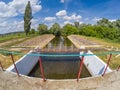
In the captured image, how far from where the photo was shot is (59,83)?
7305 millimetres

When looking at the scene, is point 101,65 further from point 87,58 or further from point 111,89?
point 111,89

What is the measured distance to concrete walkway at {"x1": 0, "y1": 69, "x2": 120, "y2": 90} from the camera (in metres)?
7.27

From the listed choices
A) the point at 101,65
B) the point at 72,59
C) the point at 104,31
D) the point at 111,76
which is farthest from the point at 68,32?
the point at 111,76

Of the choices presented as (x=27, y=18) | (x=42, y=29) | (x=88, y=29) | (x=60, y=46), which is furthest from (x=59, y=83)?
(x=42, y=29)

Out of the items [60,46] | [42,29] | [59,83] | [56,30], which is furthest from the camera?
[42,29]

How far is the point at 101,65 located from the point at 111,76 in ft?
23.1

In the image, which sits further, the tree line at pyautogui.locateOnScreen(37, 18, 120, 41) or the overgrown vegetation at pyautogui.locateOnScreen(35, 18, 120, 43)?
the tree line at pyautogui.locateOnScreen(37, 18, 120, 41)

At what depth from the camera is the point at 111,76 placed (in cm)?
754

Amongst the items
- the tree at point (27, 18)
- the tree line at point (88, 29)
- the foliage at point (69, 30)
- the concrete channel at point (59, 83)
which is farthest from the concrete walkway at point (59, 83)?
the foliage at point (69, 30)

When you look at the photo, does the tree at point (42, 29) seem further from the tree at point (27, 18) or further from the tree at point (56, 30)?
the tree at point (27, 18)

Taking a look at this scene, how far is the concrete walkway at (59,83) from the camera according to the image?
7.27m

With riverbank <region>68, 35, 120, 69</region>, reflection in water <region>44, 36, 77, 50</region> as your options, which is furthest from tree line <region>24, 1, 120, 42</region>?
riverbank <region>68, 35, 120, 69</region>

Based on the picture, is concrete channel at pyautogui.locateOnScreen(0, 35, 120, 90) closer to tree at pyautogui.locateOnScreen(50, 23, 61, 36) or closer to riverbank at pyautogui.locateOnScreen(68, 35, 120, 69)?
riverbank at pyautogui.locateOnScreen(68, 35, 120, 69)

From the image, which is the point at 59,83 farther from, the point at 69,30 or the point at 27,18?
the point at 69,30
